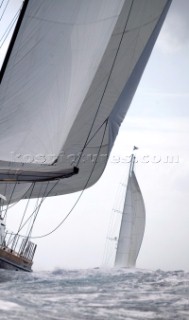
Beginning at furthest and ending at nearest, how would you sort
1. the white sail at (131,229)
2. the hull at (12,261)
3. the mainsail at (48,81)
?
the white sail at (131,229), the hull at (12,261), the mainsail at (48,81)

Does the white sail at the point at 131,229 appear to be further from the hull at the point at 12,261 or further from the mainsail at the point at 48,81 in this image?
the mainsail at the point at 48,81

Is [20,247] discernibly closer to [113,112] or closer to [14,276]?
[14,276]

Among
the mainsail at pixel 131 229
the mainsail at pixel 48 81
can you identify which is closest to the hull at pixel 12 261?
the mainsail at pixel 48 81

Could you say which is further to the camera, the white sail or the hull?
the white sail

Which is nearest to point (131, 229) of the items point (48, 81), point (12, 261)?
point (12, 261)

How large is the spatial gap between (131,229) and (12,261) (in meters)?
20.5

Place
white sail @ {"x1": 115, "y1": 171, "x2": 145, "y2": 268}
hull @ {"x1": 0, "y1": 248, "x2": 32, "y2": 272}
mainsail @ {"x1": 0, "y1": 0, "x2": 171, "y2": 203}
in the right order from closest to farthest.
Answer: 1. mainsail @ {"x1": 0, "y1": 0, "x2": 171, "y2": 203}
2. hull @ {"x1": 0, "y1": 248, "x2": 32, "y2": 272}
3. white sail @ {"x1": 115, "y1": 171, "x2": 145, "y2": 268}

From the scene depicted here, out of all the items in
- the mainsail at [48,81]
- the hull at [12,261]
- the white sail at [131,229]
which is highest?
the white sail at [131,229]

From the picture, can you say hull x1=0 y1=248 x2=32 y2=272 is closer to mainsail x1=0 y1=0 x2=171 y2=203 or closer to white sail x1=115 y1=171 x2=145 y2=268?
mainsail x1=0 y1=0 x2=171 y2=203

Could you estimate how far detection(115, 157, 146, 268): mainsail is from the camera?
37812mm

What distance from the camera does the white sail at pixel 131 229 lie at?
124ft

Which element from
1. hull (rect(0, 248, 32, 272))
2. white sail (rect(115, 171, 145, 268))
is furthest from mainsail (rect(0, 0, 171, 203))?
white sail (rect(115, 171, 145, 268))

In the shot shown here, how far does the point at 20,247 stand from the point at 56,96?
12286 millimetres

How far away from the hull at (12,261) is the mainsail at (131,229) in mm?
17907
